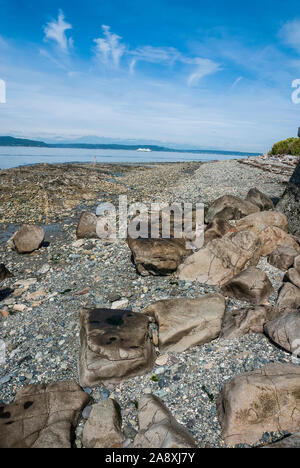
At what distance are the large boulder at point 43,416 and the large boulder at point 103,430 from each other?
0.23m

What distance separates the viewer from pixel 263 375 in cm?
387

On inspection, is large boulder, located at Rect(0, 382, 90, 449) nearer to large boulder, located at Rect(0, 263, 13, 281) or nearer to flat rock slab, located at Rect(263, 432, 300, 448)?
flat rock slab, located at Rect(263, 432, 300, 448)

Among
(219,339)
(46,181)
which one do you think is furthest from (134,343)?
(46,181)

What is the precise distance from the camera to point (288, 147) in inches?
1705

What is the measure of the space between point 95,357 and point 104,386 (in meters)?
0.44

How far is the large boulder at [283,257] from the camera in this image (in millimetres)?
7301

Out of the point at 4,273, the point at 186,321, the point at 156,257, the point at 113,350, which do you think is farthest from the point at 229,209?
the point at 4,273

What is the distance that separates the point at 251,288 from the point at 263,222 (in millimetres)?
3495

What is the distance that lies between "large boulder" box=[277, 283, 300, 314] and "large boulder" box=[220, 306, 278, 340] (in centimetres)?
50

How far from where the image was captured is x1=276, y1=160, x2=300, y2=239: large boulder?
30.6ft

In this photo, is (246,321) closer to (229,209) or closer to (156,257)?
(156,257)

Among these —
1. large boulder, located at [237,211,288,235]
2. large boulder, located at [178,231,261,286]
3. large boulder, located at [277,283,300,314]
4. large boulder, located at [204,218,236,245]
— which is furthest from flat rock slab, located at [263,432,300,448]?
large boulder, located at [237,211,288,235]

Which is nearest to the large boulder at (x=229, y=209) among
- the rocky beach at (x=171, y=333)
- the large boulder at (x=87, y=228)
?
the rocky beach at (x=171, y=333)

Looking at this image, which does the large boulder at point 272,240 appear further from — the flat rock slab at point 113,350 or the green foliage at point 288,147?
the green foliage at point 288,147
